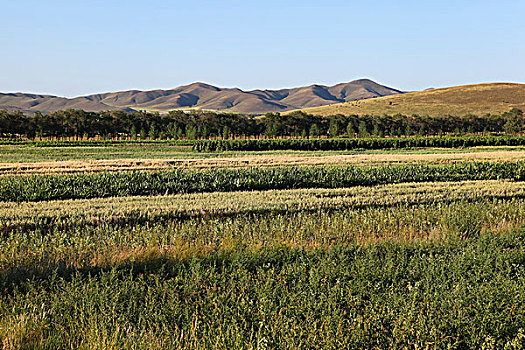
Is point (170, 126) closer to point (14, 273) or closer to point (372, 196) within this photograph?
point (372, 196)

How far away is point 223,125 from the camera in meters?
115

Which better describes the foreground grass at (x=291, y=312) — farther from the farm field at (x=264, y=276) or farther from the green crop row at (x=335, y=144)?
the green crop row at (x=335, y=144)

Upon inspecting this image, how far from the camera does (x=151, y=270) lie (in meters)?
8.12

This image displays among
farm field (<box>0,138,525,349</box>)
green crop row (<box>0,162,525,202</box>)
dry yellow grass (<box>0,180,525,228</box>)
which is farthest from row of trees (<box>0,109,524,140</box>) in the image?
farm field (<box>0,138,525,349</box>)

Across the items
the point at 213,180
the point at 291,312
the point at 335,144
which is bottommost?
the point at 213,180

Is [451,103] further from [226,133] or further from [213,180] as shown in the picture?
[213,180]

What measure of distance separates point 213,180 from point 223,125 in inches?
3708

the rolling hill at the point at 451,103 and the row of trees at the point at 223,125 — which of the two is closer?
the row of trees at the point at 223,125

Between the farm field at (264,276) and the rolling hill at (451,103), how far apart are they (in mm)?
134939

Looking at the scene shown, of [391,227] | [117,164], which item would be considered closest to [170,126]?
[117,164]

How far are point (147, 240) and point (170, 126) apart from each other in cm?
10212

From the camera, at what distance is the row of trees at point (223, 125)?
10231cm

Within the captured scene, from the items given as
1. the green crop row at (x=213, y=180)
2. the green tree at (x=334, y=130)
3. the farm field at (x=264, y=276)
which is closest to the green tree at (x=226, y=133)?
the green tree at (x=334, y=130)

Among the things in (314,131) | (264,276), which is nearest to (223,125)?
(314,131)
